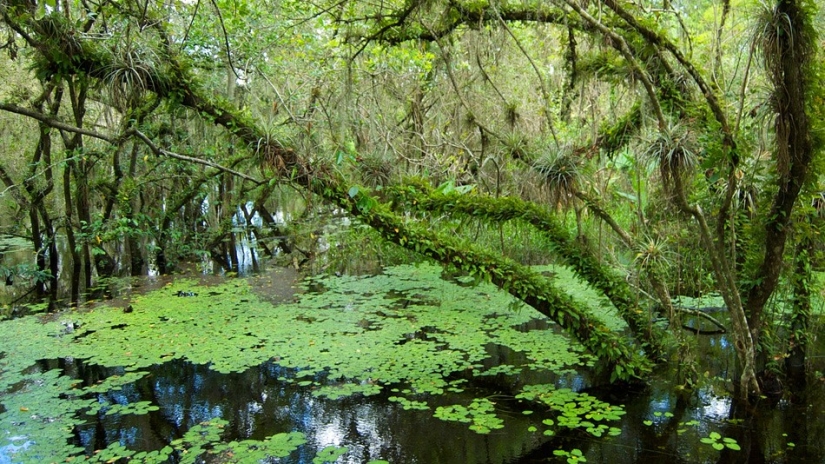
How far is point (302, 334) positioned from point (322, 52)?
4918 mm

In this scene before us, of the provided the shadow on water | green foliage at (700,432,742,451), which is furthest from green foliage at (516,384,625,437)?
green foliage at (700,432,742,451)

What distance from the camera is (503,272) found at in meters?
4.77

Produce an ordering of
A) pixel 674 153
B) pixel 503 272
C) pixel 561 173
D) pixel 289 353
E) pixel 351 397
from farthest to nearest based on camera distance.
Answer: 1. pixel 289 353
2. pixel 503 272
3. pixel 351 397
4. pixel 561 173
5. pixel 674 153

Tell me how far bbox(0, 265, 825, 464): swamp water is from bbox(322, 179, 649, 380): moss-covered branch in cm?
23

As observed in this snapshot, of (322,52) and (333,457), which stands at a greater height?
(322,52)

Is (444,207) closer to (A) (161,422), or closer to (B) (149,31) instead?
(A) (161,422)

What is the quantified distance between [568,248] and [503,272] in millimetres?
661

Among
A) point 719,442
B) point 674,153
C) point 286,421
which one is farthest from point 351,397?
point 674,153

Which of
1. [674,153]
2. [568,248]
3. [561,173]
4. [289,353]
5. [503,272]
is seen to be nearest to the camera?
[674,153]

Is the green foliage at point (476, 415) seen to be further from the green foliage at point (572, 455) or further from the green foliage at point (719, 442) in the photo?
the green foliage at point (719, 442)

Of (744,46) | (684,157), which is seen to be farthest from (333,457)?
(744,46)

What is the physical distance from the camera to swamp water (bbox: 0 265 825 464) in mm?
3838

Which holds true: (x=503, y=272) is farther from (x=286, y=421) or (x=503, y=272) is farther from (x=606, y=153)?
(x=286, y=421)

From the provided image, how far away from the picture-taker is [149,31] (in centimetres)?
536
